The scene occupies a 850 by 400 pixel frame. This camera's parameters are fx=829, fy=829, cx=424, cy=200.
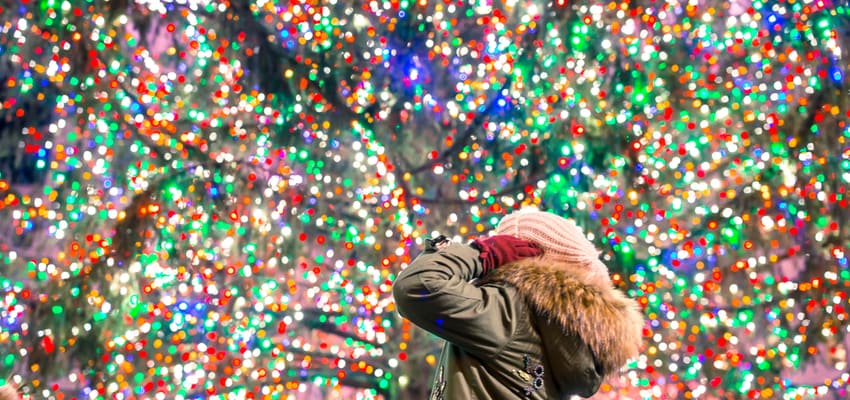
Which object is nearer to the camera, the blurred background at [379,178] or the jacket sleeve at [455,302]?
the jacket sleeve at [455,302]

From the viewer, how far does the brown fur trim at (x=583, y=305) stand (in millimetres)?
1764

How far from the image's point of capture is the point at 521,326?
1.80 meters

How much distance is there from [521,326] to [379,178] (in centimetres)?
Answer: 281

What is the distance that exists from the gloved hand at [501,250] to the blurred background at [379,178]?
99.5 inches

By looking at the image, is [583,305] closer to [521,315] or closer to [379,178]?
[521,315]

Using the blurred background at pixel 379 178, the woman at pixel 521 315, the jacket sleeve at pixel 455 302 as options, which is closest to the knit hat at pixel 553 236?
the woman at pixel 521 315

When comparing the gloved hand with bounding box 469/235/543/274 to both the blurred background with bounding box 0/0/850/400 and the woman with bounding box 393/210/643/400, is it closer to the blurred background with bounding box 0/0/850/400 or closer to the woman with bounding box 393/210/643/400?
the woman with bounding box 393/210/643/400

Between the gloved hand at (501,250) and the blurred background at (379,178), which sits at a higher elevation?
the blurred background at (379,178)

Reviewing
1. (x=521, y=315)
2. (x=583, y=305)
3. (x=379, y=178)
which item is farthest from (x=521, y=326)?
(x=379, y=178)

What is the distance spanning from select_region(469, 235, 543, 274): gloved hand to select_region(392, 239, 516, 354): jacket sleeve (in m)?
0.03

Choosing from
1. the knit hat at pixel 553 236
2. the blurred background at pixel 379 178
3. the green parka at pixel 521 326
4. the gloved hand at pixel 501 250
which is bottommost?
the green parka at pixel 521 326

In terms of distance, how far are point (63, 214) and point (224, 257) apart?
87cm

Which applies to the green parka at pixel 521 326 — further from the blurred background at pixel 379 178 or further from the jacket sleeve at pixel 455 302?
the blurred background at pixel 379 178

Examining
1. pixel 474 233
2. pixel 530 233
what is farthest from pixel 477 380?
pixel 474 233
